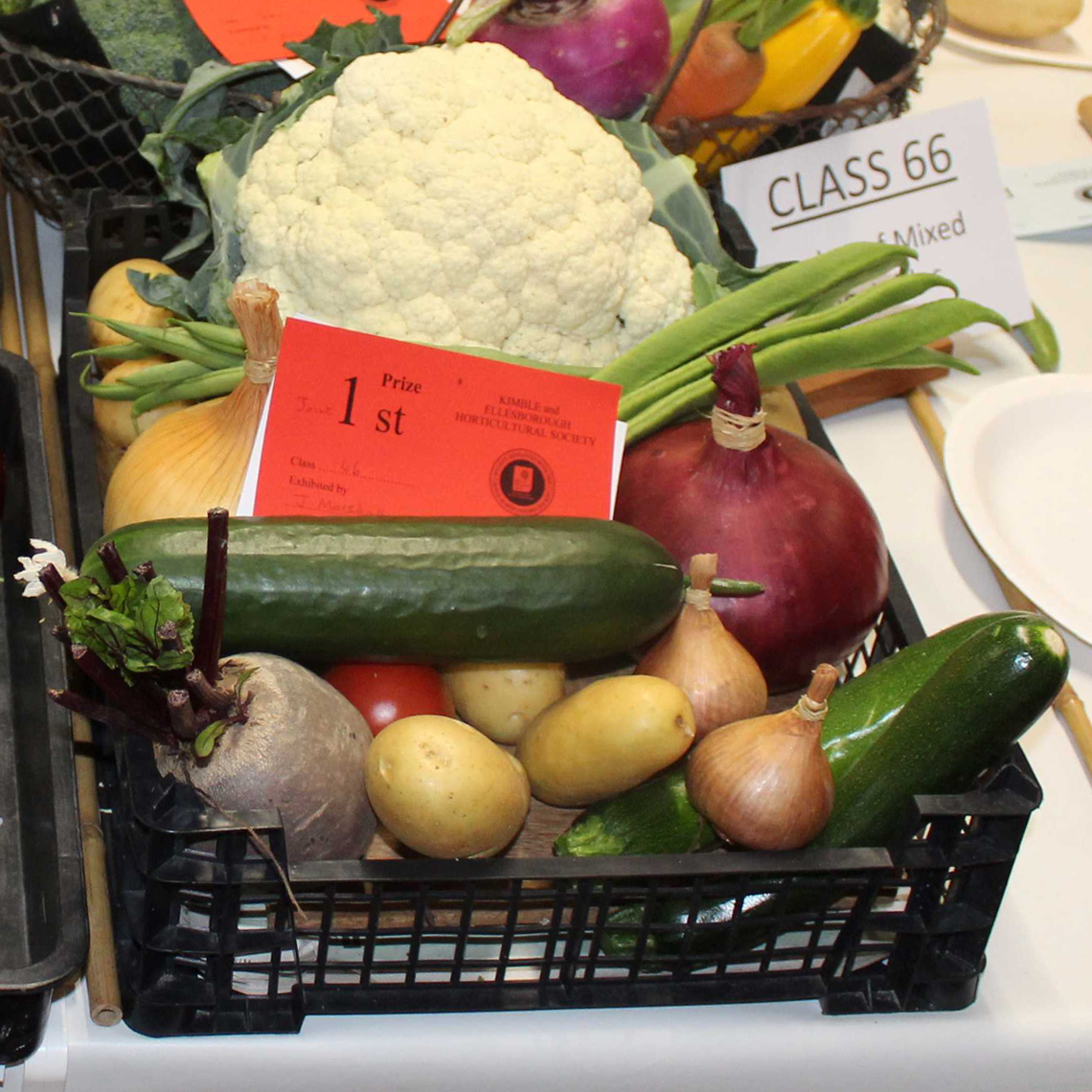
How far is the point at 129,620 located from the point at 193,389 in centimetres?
33

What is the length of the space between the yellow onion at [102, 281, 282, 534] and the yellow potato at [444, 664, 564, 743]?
17 cm

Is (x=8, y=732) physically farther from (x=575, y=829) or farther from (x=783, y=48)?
(x=783, y=48)

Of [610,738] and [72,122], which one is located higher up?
[72,122]

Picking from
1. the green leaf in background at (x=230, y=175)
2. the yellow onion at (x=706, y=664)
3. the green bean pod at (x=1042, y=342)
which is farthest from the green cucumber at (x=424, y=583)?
the green bean pod at (x=1042, y=342)

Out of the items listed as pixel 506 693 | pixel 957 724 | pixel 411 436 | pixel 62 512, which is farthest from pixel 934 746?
pixel 62 512

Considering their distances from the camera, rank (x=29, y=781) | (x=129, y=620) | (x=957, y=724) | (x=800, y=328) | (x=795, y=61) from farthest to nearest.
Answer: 1. (x=795, y=61)
2. (x=800, y=328)
3. (x=29, y=781)
4. (x=957, y=724)
5. (x=129, y=620)

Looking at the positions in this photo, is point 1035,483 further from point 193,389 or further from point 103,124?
point 103,124

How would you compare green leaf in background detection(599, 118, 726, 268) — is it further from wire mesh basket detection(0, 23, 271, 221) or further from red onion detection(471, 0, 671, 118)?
wire mesh basket detection(0, 23, 271, 221)

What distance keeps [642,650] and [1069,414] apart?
531 mm

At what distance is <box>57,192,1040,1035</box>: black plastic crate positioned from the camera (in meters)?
0.57

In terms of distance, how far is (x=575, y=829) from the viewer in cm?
68

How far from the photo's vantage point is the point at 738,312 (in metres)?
0.85

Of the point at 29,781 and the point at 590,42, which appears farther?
the point at 590,42

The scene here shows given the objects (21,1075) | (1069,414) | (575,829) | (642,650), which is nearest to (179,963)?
(21,1075)
